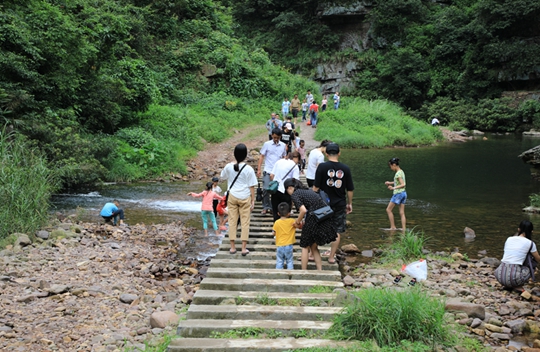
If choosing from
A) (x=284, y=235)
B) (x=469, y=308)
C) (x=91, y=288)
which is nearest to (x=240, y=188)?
(x=284, y=235)

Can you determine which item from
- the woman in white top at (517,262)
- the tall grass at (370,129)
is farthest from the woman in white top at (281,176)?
the tall grass at (370,129)

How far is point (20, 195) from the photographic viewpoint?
951 cm

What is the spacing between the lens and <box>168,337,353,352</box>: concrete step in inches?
181

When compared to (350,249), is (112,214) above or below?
above

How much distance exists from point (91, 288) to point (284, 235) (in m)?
2.87

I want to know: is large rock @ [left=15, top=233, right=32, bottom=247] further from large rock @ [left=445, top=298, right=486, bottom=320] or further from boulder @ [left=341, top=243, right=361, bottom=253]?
large rock @ [left=445, top=298, right=486, bottom=320]

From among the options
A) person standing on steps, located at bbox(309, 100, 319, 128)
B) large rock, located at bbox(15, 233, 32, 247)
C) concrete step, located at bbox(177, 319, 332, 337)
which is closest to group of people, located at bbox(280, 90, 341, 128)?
person standing on steps, located at bbox(309, 100, 319, 128)

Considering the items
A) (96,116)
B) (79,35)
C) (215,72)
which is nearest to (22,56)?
(79,35)

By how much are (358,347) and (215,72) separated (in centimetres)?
3001

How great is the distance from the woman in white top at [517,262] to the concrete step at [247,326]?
12.1 feet

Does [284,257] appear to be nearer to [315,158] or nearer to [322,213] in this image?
[322,213]

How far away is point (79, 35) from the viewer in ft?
55.0

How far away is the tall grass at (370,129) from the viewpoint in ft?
89.0

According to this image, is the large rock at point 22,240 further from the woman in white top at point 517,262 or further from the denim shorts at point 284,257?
the woman in white top at point 517,262
